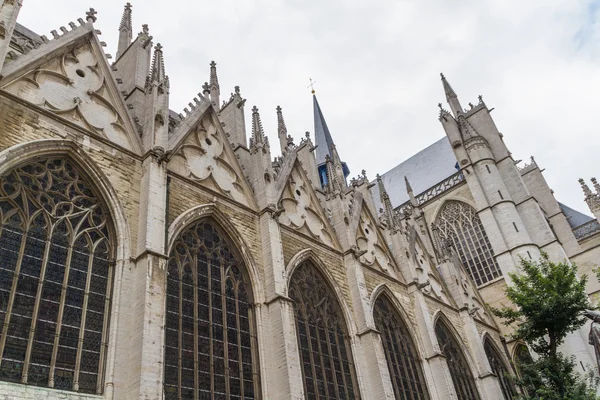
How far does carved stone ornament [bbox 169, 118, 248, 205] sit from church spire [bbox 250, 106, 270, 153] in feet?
3.13

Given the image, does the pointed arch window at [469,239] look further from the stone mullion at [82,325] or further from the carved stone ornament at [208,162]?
the stone mullion at [82,325]

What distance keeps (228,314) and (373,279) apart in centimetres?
644

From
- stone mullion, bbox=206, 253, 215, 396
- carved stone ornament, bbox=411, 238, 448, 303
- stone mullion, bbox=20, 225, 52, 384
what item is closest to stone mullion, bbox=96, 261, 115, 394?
stone mullion, bbox=20, 225, 52, 384

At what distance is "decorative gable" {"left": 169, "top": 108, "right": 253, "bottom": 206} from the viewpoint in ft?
41.1

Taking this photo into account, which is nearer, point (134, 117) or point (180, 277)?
point (180, 277)

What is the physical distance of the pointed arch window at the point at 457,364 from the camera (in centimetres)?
1728

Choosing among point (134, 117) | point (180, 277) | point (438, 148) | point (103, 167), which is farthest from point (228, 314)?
point (438, 148)

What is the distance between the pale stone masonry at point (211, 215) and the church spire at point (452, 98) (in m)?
11.4

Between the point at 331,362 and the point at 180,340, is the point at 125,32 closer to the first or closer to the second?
the point at 180,340

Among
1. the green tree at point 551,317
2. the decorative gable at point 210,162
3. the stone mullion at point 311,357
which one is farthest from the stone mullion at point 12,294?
the green tree at point 551,317

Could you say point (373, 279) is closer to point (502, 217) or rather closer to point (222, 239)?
point (222, 239)

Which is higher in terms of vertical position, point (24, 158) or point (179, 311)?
point (24, 158)

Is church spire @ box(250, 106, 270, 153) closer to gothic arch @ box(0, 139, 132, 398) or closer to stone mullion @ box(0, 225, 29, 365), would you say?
gothic arch @ box(0, 139, 132, 398)

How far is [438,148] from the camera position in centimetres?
3547
